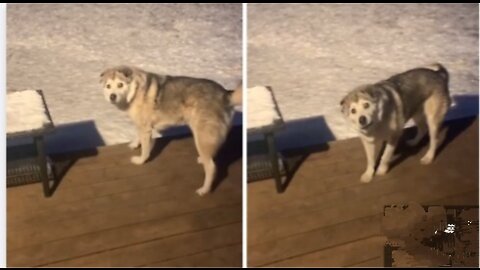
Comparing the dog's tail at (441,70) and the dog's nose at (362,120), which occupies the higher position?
the dog's tail at (441,70)

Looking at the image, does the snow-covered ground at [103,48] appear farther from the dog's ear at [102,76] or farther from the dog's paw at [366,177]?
the dog's paw at [366,177]

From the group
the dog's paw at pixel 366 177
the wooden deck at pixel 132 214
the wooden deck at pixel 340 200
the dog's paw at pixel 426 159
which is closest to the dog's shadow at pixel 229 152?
the wooden deck at pixel 132 214

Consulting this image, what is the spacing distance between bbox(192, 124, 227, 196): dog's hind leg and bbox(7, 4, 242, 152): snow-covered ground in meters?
0.18

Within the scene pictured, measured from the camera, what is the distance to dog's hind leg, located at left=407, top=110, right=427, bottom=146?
2268 mm

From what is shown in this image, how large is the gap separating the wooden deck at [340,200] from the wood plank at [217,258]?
0.05 metres

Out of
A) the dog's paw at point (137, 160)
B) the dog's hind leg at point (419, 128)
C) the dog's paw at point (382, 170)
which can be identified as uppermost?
the dog's hind leg at point (419, 128)

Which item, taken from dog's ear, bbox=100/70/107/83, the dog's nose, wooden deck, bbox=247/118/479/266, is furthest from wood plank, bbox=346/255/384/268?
dog's ear, bbox=100/70/107/83

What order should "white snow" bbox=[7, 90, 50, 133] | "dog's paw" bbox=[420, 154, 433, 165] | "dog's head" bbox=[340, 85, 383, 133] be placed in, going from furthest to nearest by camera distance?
"dog's paw" bbox=[420, 154, 433, 165]
"dog's head" bbox=[340, 85, 383, 133]
"white snow" bbox=[7, 90, 50, 133]

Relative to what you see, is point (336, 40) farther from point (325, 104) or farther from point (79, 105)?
point (79, 105)

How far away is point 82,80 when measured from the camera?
7.02 ft

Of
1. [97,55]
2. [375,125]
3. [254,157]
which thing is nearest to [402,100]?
[375,125]

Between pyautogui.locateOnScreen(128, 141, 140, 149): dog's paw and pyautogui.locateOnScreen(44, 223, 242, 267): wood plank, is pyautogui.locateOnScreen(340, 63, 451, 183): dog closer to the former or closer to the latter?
pyautogui.locateOnScreen(44, 223, 242, 267): wood plank

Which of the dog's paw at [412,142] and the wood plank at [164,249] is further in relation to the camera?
the dog's paw at [412,142]

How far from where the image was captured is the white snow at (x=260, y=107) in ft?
7.18
